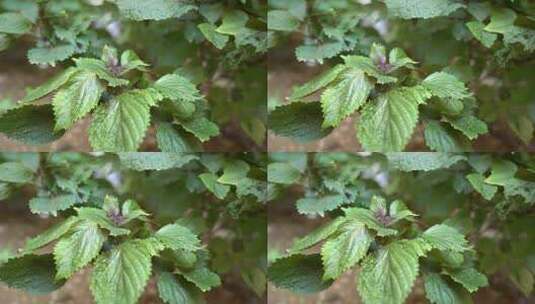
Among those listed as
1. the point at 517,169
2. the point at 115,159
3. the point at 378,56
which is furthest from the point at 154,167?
the point at 517,169

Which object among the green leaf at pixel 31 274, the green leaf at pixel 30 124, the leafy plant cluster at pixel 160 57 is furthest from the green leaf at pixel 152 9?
the green leaf at pixel 31 274

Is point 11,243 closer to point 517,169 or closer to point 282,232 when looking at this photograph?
point 282,232

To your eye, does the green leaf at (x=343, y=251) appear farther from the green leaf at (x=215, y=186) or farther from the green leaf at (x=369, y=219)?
the green leaf at (x=215, y=186)

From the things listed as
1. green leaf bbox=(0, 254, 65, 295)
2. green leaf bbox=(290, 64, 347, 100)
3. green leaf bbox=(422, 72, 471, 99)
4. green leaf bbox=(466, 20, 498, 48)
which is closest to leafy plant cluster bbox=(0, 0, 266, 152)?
green leaf bbox=(290, 64, 347, 100)

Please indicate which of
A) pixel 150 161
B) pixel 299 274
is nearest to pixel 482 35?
pixel 299 274

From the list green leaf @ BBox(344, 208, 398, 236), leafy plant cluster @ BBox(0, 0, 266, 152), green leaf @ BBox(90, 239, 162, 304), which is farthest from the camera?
leafy plant cluster @ BBox(0, 0, 266, 152)

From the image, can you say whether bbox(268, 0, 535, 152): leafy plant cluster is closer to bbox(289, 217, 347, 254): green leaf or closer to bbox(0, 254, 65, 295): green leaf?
bbox(289, 217, 347, 254): green leaf
